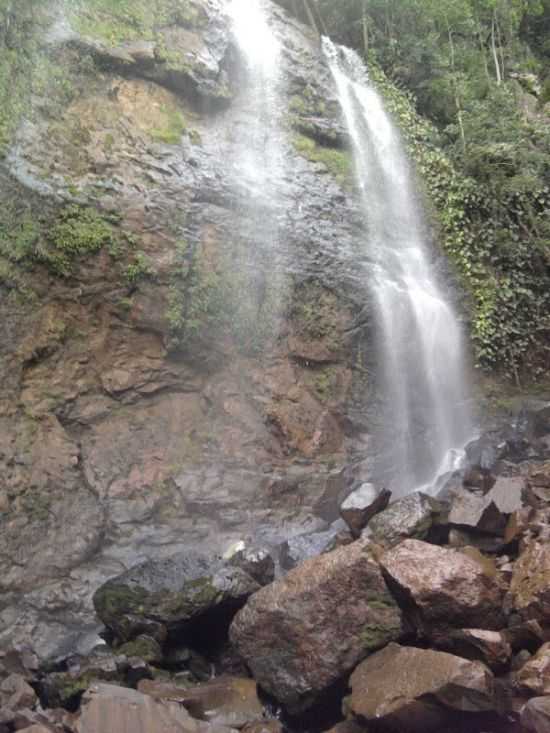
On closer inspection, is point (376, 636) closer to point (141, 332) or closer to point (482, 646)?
point (482, 646)

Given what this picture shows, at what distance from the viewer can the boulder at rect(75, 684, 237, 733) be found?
4.69 metres

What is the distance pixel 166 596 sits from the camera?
6.48 metres

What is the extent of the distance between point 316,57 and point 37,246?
995 centimetres

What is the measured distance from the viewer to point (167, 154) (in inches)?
440

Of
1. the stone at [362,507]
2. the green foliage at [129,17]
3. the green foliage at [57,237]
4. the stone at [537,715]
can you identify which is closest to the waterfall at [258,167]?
the green foliage at [129,17]

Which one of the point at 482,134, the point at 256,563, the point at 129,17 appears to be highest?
the point at 129,17

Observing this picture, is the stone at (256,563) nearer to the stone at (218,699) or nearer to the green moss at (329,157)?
the stone at (218,699)

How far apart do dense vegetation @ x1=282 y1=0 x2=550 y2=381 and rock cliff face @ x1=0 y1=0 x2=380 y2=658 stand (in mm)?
2771

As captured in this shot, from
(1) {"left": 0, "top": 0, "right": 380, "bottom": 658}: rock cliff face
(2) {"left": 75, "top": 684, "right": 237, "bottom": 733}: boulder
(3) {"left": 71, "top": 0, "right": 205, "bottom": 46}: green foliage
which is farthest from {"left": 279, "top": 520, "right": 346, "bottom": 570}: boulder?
(3) {"left": 71, "top": 0, "right": 205, "bottom": 46}: green foliage

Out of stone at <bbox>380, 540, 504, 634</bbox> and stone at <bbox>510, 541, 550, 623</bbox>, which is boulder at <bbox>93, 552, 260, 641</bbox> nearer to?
stone at <bbox>380, 540, 504, 634</bbox>

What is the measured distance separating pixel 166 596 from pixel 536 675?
3.63 m

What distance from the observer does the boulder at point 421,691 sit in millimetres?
4473

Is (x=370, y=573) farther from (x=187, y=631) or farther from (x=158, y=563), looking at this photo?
(x=158, y=563)

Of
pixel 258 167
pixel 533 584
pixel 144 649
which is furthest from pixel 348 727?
pixel 258 167
